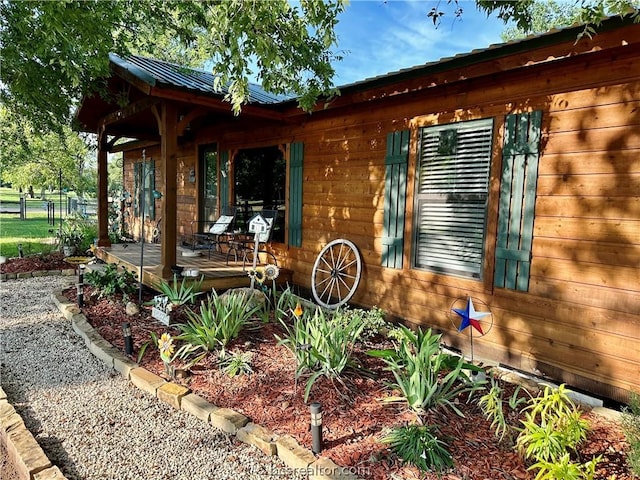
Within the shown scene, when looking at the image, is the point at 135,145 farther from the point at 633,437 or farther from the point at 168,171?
the point at 633,437

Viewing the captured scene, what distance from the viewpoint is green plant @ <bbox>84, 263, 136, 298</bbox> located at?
200 inches

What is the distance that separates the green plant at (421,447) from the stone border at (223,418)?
291 mm

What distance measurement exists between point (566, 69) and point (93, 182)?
24432 mm

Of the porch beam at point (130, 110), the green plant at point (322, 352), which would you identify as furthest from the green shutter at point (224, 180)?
the green plant at point (322, 352)

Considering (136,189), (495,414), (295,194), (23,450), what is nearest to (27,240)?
(136,189)

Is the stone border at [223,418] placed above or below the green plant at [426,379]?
below

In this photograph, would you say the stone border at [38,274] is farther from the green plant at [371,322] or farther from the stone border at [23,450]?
the green plant at [371,322]

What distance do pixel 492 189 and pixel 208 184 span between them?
5.28 m

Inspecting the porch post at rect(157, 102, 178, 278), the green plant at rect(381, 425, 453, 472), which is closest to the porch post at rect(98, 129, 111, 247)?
the porch post at rect(157, 102, 178, 278)

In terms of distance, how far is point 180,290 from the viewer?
4.30 metres

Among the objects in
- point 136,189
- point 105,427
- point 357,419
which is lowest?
point 105,427

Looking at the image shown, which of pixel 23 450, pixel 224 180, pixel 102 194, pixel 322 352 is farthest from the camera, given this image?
pixel 102 194

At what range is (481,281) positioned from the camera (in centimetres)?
360

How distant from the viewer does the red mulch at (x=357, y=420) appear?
6.66 feet
